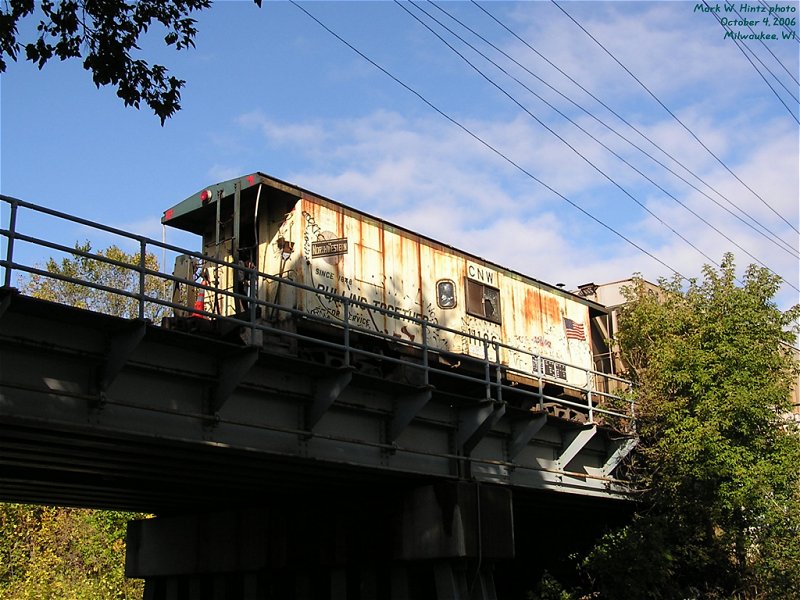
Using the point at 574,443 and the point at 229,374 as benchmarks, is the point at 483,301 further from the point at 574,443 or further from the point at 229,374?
the point at 229,374

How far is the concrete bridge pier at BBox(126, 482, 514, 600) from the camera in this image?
51.7 feet

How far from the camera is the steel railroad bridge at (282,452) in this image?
1124 cm

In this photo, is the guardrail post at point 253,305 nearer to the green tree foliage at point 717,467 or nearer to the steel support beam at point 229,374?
the steel support beam at point 229,374

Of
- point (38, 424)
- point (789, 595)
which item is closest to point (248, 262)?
point (38, 424)

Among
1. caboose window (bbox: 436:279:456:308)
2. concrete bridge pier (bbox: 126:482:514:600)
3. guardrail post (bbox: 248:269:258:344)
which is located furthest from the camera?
caboose window (bbox: 436:279:456:308)

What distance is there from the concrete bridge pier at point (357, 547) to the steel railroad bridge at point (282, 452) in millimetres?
37

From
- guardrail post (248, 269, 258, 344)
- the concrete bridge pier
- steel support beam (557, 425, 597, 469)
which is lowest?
the concrete bridge pier

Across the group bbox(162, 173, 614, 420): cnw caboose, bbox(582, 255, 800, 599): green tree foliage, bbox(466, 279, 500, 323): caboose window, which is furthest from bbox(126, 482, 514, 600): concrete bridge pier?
bbox(466, 279, 500, 323): caboose window

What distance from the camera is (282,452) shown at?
13430 millimetres

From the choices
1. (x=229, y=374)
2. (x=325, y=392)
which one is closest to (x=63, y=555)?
(x=325, y=392)

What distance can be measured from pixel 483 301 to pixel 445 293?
1.48 meters

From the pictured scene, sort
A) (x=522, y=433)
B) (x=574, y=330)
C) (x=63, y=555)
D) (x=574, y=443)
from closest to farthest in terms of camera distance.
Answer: (x=522, y=433)
(x=574, y=443)
(x=574, y=330)
(x=63, y=555)

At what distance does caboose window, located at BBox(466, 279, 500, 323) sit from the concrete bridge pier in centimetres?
615

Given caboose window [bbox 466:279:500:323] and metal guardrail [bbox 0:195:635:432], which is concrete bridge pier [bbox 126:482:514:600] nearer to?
metal guardrail [bbox 0:195:635:432]
